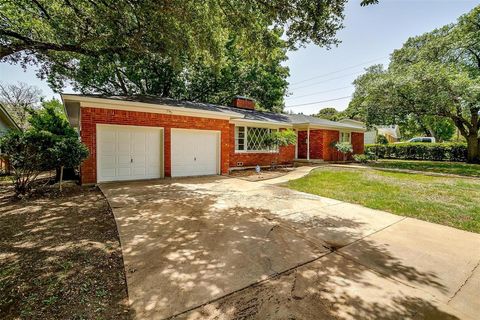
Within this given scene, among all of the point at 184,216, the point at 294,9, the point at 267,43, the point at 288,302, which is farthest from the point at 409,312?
the point at 267,43

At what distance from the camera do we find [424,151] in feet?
64.9

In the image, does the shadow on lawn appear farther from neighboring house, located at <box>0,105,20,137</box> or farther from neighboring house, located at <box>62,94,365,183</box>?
neighboring house, located at <box>0,105,20,137</box>

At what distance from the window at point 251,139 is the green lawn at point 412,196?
464 cm

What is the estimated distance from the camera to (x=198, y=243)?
3256mm

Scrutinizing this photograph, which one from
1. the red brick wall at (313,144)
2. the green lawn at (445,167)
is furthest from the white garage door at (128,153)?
the green lawn at (445,167)

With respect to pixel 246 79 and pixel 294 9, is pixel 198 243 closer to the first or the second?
pixel 294 9

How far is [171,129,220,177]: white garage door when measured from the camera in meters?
9.05

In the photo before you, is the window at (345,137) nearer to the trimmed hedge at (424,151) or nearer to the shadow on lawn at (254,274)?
the trimmed hedge at (424,151)

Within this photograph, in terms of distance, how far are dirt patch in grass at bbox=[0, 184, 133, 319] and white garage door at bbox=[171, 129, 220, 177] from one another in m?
4.54

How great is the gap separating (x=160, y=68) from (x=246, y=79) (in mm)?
7457

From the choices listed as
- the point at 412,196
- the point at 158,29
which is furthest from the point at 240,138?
the point at 412,196

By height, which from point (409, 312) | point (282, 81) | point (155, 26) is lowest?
point (409, 312)

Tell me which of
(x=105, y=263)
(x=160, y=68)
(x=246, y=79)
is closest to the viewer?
(x=105, y=263)

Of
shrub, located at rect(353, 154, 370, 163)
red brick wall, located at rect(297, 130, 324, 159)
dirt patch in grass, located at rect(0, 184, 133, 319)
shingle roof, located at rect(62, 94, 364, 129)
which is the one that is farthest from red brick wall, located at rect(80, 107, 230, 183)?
shrub, located at rect(353, 154, 370, 163)
